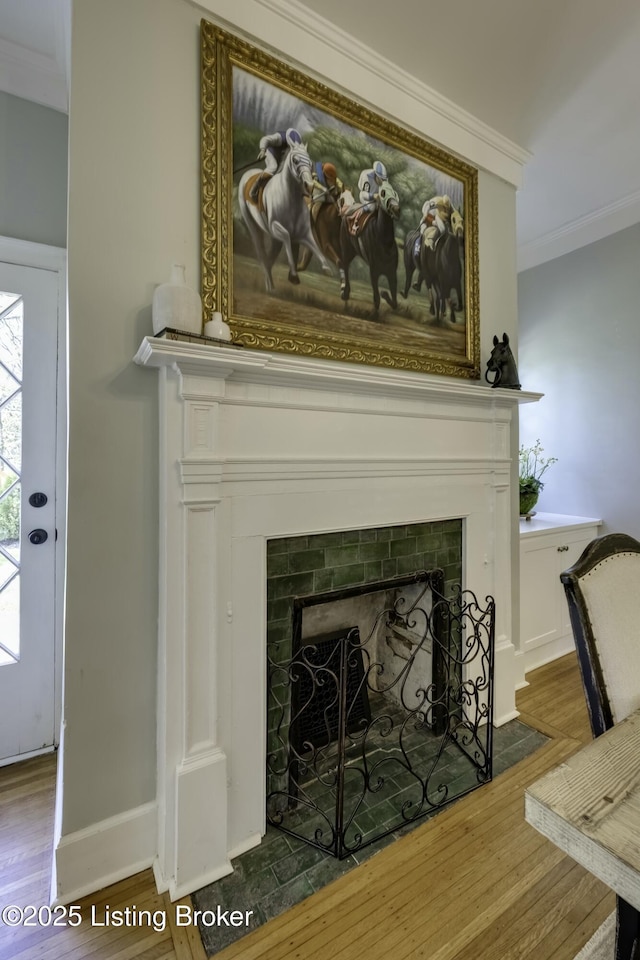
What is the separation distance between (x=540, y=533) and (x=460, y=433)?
1047 millimetres

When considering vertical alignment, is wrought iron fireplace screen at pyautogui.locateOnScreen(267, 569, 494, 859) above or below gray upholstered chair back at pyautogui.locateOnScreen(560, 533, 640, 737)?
below

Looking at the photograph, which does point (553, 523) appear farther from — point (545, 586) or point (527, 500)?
point (545, 586)

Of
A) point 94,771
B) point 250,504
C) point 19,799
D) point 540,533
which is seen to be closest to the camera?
point 94,771

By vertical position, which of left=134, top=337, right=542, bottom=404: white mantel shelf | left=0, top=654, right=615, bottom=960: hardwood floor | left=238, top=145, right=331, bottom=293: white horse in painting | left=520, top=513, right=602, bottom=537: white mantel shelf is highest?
left=238, top=145, right=331, bottom=293: white horse in painting

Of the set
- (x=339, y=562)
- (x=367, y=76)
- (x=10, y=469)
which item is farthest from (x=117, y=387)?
(x=367, y=76)

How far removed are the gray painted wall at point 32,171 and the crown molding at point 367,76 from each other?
0.84m

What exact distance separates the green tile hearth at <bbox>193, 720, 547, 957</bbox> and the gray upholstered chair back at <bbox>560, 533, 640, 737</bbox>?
0.91 metres

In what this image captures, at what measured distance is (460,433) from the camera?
6.49ft

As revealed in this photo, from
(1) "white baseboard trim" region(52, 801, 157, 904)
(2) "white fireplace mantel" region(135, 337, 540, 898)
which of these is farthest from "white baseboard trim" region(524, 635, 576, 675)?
(1) "white baseboard trim" region(52, 801, 157, 904)

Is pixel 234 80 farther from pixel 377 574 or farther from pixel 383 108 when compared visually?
pixel 377 574

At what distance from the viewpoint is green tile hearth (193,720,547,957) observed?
1.20 m

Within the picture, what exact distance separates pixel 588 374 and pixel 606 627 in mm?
2660

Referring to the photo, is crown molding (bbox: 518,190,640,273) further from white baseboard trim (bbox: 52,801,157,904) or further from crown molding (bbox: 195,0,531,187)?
white baseboard trim (bbox: 52,801,157,904)

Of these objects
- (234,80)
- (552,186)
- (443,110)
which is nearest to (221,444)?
(234,80)
